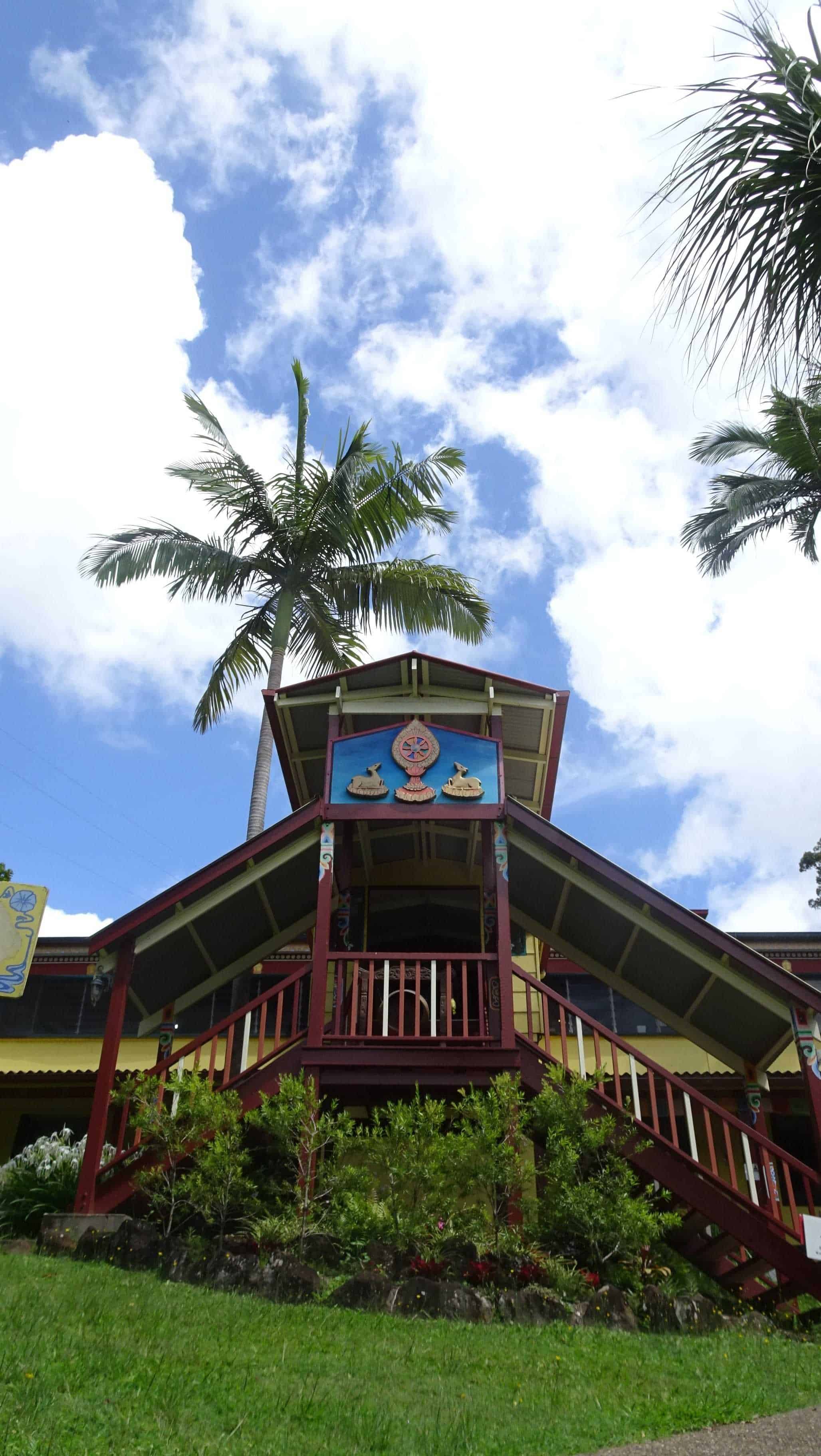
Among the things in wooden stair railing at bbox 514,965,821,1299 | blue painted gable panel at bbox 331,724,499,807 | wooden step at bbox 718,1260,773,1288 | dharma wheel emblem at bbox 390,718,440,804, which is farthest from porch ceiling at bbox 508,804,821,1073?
wooden step at bbox 718,1260,773,1288

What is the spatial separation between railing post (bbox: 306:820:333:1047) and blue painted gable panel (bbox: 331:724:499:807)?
1.94ft

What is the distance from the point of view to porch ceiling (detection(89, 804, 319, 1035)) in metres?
11.4

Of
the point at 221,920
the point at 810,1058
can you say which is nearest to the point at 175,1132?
the point at 221,920

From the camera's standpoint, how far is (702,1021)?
466 inches

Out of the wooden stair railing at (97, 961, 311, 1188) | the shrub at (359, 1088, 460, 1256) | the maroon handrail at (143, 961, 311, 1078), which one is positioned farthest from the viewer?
the maroon handrail at (143, 961, 311, 1078)

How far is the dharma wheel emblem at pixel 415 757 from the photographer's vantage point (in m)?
11.7

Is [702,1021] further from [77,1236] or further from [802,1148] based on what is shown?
[77,1236]

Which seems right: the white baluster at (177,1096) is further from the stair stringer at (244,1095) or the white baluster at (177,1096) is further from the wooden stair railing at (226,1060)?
the stair stringer at (244,1095)

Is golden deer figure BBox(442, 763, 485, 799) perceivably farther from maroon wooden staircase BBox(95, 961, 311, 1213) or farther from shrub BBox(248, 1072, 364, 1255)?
shrub BBox(248, 1072, 364, 1255)

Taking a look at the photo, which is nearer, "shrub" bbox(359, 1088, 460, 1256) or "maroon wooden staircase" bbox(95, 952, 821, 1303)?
"shrub" bbox(359, 1088, 460, 1256)

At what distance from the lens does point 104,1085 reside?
1048 centimetres

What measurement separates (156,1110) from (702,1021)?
6161 millimetres

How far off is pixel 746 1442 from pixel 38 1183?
8240mm

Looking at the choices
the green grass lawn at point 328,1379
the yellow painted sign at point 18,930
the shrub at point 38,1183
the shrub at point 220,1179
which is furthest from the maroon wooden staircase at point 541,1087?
the yellow painted sign at point 18,930
